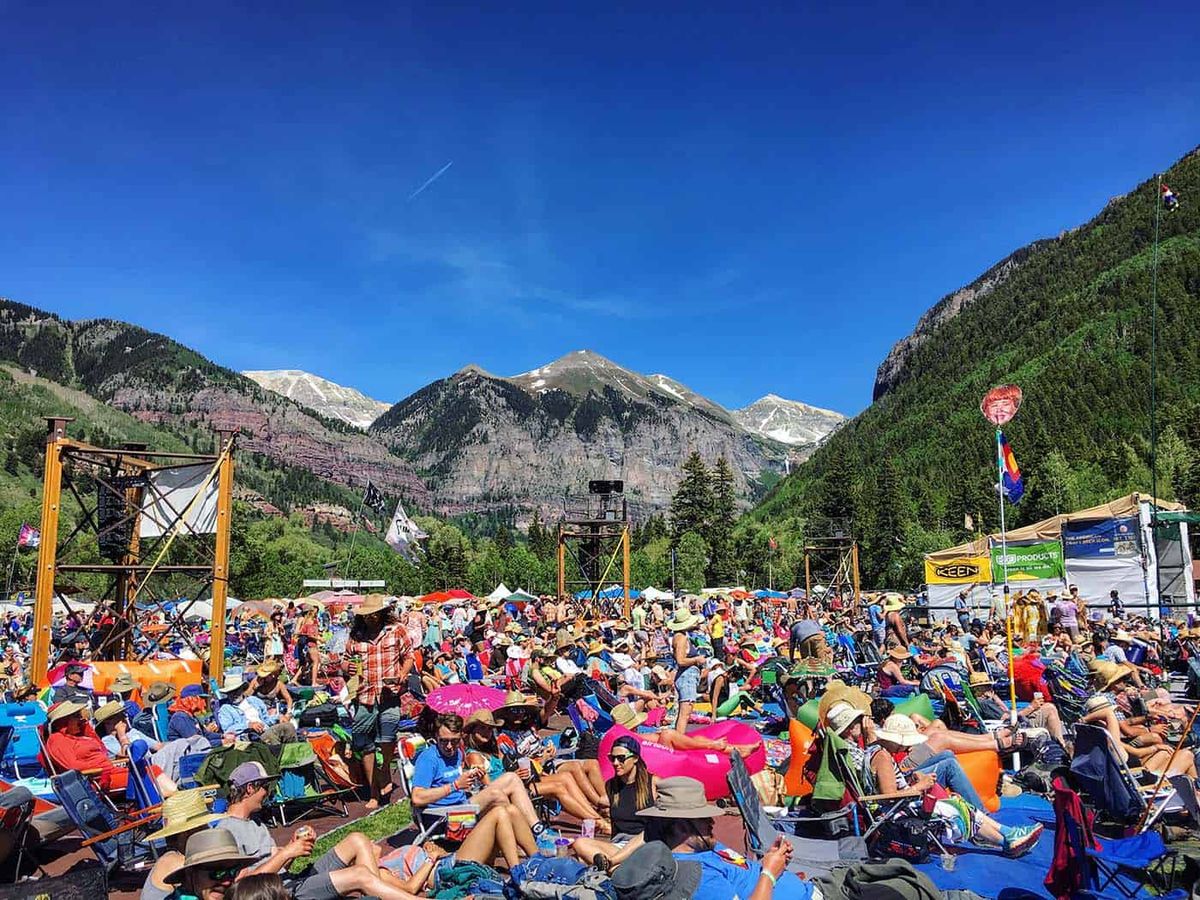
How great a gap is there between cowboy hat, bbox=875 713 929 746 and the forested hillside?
62.7 m

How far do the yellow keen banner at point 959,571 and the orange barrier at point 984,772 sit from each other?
64.6 ft

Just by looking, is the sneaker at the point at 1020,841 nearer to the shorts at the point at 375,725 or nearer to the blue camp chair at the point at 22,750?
the shorts at the point at 375,725

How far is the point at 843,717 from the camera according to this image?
19.8ft

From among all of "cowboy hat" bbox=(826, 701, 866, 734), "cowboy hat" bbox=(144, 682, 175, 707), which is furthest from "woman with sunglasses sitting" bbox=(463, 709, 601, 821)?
"cowboy hat" bbox=(144, 682, 175, 707)

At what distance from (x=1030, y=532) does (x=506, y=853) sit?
26.2 meters

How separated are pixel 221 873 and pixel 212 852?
0.15 m

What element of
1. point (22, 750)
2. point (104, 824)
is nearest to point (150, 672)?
point (22, 750)

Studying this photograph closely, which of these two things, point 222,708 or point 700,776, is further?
point 222,708

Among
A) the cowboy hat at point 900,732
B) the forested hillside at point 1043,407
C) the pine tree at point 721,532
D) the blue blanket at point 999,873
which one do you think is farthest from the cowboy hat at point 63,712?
the pine tree at point 721,532

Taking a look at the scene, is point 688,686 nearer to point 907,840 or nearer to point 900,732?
point 900,732

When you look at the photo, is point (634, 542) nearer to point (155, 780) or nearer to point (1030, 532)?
point (1030, 532)

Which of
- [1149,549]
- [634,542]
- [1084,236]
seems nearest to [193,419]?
[634,542]

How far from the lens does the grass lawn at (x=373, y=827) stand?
5828 mm

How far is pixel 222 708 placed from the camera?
897cm
